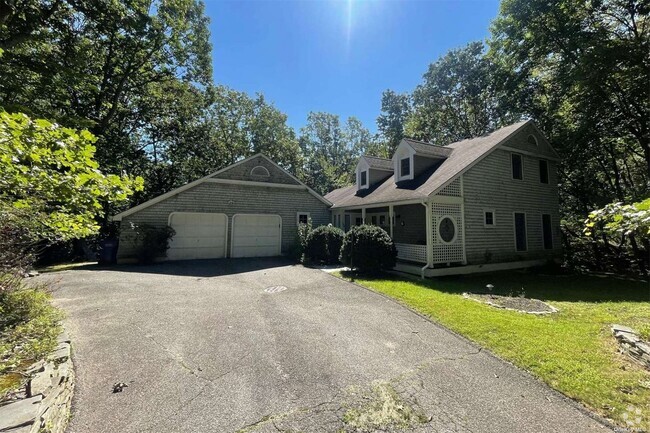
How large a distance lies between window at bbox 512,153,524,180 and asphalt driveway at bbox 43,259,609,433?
36.7 feet

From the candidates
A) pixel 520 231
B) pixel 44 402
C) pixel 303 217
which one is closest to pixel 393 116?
pixel 303 217

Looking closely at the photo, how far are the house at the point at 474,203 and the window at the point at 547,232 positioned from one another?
52 mm

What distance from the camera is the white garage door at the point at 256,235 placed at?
1549cm

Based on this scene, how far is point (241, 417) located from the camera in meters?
3.01

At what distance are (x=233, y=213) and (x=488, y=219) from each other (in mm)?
12411

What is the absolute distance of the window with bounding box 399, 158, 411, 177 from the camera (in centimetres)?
1429

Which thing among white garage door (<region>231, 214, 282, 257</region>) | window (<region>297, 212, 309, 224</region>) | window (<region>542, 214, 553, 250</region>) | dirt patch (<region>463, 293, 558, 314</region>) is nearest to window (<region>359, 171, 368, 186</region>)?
window (<region>297, 212, 309, 224</region>)

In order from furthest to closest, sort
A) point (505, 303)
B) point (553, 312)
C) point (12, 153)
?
point (505, 303) < point (553, 312) < point (12, 153)

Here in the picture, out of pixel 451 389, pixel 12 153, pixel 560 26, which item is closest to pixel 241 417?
pixel 451 389

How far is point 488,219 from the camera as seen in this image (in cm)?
1293

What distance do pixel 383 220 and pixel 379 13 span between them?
9.52 meters

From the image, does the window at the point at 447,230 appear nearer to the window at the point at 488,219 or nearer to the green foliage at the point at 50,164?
the window at the point at 488,219

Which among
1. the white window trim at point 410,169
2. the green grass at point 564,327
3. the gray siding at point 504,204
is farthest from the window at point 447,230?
the white window trim at point 410,169

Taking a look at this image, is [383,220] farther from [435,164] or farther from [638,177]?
[638,177]
